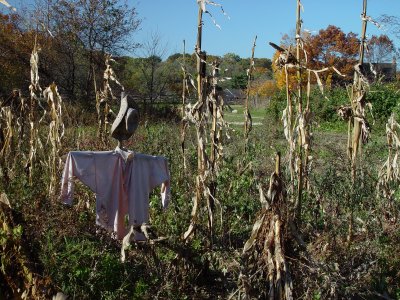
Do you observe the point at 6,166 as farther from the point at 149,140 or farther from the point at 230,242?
the point at 149,140

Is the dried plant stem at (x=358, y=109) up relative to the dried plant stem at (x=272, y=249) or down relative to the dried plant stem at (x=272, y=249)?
up

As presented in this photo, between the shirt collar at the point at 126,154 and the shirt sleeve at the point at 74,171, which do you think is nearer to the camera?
the shirt sleeve at the point at 74,171

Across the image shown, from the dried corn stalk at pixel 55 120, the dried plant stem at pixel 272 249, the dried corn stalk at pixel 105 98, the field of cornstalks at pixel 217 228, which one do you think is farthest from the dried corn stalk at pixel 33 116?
the dried plant stem at pixel 272 249

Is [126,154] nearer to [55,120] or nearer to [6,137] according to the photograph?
[55,120]

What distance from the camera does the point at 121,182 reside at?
14.3ft

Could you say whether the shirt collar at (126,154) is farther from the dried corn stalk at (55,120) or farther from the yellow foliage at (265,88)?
the yellow foliage at (265,88)

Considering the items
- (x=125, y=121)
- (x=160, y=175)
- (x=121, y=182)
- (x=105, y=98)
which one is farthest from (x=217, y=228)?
(x=105, y=98)

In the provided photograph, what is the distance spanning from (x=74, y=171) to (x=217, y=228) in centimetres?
133

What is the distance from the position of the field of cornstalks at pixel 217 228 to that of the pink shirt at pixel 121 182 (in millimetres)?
194

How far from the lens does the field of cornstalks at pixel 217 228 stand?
10.6 ft

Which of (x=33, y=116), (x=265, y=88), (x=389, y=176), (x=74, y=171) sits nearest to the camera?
(x=74, y=171)

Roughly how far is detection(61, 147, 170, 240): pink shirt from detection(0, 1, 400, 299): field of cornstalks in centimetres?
19

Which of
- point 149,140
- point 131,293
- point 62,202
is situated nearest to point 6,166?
point 62,202

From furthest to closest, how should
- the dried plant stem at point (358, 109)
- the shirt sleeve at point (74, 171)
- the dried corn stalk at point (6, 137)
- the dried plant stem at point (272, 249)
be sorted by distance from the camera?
the dried corn stalk at point (6, 137) < the dried plant stem at point (358, 109) < the shirt sleeve at point (74, 171) < the dried plant stem at point (272, 249)
